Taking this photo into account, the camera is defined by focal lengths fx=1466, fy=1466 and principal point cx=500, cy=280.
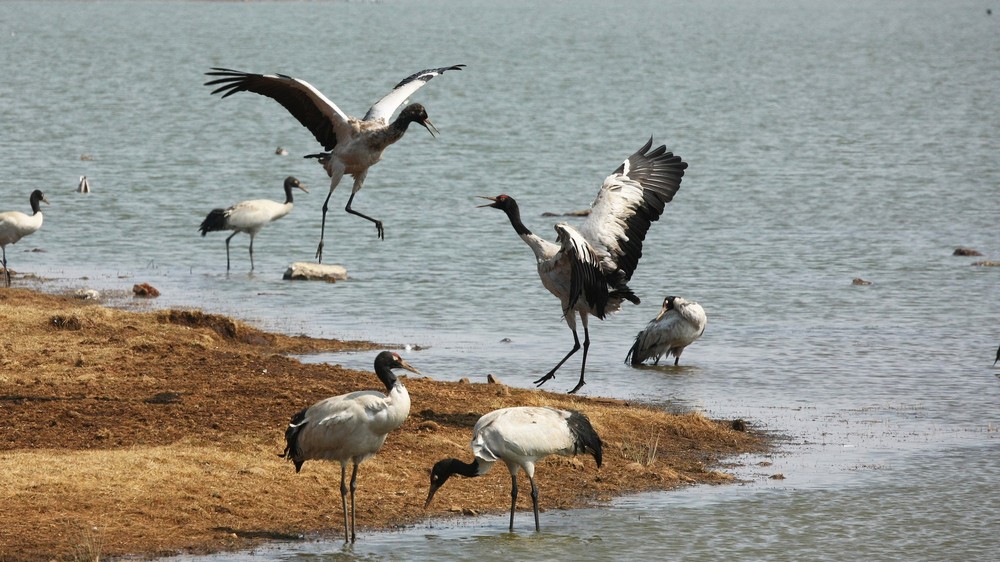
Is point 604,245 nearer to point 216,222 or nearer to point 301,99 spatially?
point 301,99

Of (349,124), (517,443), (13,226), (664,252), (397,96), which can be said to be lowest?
(517,443)

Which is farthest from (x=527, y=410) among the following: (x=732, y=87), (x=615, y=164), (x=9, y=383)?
(x=732, y=87)

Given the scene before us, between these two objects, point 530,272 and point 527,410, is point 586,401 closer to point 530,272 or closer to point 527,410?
point 527,410

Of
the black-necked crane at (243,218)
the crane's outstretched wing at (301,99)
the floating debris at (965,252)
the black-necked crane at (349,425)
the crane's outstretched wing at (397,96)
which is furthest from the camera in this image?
the floating debris at (965,252)

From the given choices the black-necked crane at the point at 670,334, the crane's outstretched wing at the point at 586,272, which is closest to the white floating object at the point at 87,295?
the black-necked crane at the point at 670,334

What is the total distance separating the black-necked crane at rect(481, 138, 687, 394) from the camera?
37.4ft

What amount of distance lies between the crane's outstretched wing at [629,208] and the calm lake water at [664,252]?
53.3 inches

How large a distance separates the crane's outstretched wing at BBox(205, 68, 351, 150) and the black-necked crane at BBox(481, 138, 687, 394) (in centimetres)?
231

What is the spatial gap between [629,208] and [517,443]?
13.5 ft

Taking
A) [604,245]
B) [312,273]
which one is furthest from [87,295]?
[604,245]

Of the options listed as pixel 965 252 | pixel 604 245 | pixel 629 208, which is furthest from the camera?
pixel 965 252

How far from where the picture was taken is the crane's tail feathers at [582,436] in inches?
338

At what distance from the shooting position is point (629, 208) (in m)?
12.0

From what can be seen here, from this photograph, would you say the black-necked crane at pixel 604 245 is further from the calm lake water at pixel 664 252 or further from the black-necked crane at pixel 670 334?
the black-necked crane at pixel 670 334
